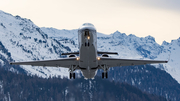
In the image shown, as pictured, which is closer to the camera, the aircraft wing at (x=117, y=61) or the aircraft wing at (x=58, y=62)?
the aircraft wing at (x=58, y=62)

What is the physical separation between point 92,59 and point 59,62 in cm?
1309

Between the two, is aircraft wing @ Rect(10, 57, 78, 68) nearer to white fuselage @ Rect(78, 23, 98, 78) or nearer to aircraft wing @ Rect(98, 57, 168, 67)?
aircraft wing @ Rect(98, 57, 168, 67)

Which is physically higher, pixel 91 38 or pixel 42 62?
pixel 91 38

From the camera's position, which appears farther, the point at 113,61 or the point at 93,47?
the point at 113,61

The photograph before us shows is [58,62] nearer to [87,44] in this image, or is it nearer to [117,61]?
[117,61]

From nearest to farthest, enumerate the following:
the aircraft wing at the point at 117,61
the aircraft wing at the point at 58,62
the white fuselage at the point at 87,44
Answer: the white fuselage at the point at 87,44
the aircraft wing at the point at 58,62
the aircraft wing at the point at 117,61

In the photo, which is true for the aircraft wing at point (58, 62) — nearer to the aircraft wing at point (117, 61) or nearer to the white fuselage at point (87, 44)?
the aircraft wing at point (117, 61)

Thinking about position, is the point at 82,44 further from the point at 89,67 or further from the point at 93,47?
the point at 89,67

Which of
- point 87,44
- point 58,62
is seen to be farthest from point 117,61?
point 87,44

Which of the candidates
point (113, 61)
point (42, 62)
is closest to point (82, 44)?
point (113, 61)

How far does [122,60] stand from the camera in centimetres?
6028

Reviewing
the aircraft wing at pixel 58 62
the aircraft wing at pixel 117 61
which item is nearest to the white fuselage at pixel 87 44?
the aircraft wing at pixel 58 62

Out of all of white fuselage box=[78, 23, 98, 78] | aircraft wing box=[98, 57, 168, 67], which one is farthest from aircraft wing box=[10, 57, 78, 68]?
white fuselage box=[78, 23, 98, 78]

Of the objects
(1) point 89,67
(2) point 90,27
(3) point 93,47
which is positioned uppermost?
(2) point 90,27
